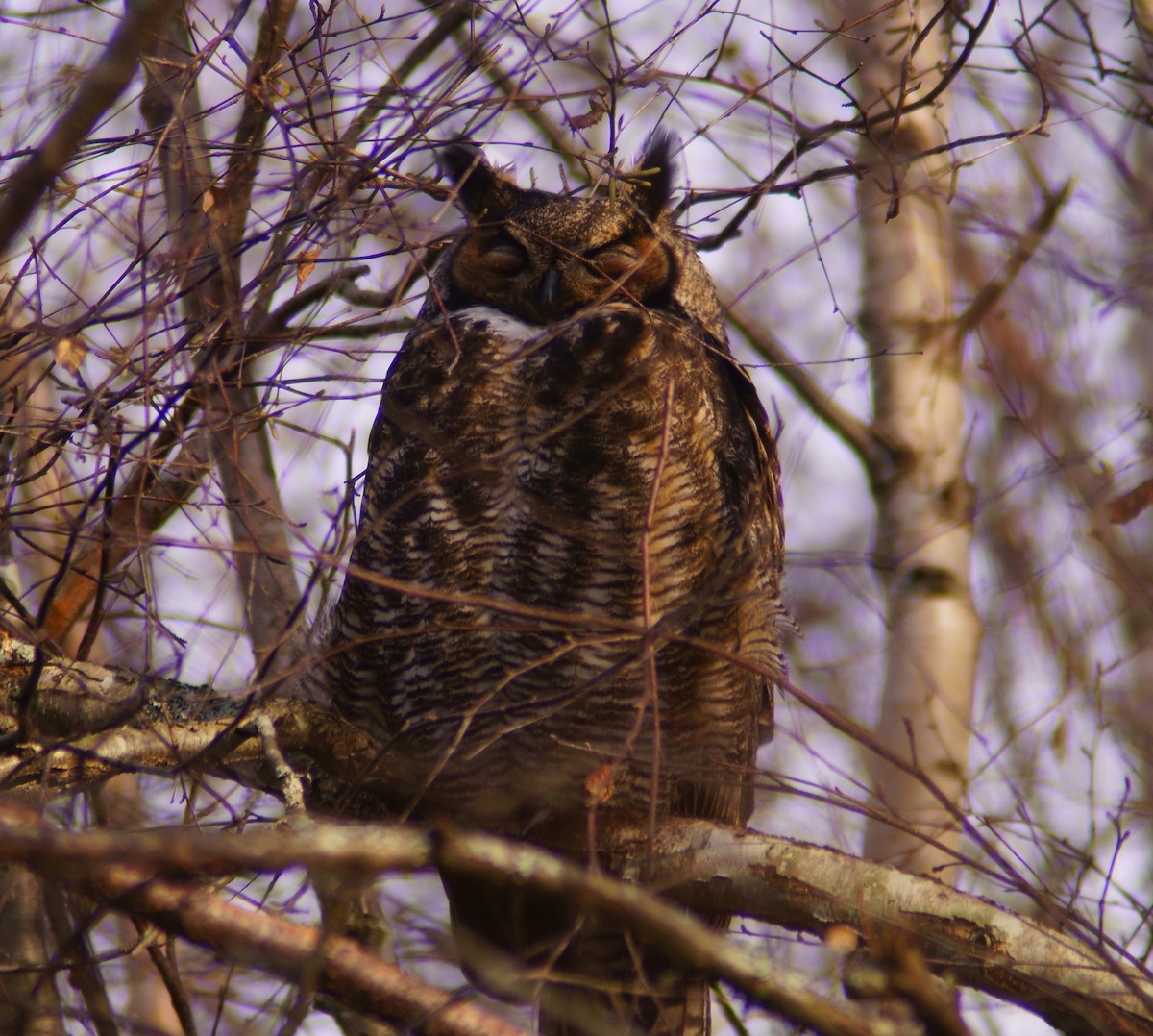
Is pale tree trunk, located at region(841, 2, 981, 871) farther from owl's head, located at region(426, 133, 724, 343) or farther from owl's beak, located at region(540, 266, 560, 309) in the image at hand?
owl's beak, located at region(540, 266, 560, 309)

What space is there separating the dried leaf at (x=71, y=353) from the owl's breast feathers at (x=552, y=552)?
0.70m

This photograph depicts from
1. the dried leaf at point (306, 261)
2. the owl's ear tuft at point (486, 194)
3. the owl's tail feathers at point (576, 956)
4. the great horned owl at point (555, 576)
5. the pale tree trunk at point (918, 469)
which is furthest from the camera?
the pale tree trunk at point (918, 469)

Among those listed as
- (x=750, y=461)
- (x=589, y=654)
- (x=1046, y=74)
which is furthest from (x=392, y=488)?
(x=1046, y=74)

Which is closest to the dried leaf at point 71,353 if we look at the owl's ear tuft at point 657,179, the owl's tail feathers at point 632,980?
the owl's tail feathers at point 632,980

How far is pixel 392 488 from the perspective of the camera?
288 cm

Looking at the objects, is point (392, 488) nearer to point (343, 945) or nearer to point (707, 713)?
point (707, 713)

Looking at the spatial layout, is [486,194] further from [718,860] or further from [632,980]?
[632,980]

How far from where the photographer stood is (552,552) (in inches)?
110

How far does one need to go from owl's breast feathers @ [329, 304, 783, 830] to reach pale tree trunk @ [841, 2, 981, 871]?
31.5 inches

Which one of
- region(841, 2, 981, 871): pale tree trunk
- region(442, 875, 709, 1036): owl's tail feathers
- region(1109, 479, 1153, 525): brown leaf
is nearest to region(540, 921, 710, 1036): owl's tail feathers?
region(442, 875, 709, 1036): owl's tail feathers

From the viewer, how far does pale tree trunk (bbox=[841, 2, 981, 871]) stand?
11.9 ft

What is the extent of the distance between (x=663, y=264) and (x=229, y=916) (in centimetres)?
237

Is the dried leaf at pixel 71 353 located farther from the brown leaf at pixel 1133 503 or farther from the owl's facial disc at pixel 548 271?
the brown leaf at pixel 1133 503

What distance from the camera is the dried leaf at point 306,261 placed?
2.22m
